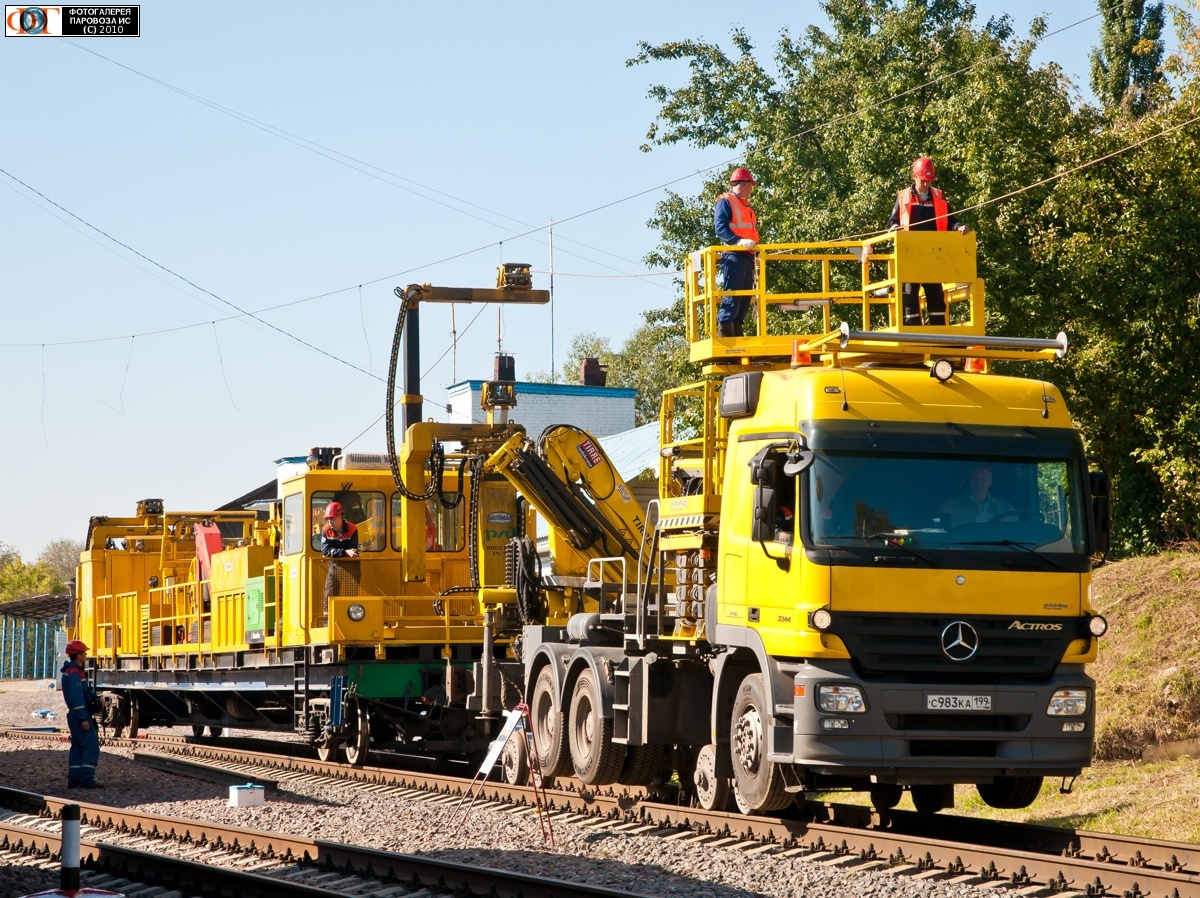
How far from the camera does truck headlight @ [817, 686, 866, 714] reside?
10.5 m

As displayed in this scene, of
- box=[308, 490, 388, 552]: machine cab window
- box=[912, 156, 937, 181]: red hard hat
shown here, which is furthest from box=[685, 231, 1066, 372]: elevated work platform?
box=[308, 490, 388, 552]: machine cab window

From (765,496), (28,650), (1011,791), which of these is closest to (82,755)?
(765,496)

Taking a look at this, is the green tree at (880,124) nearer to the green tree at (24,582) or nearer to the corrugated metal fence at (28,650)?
the corrugated metal fence at (28,650)

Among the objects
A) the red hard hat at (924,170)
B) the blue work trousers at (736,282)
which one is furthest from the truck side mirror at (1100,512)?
the red hard hat at (924,170)

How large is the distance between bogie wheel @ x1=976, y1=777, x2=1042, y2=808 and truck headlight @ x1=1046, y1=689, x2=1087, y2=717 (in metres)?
0.84

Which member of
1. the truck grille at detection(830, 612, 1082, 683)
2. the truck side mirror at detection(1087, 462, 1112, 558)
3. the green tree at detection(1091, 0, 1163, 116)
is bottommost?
the truck grille at detection(830, 612, 1082, 683)

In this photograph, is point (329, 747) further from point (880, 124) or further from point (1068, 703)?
point (880, 124)

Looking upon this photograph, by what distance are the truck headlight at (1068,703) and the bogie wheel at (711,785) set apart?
2.74m

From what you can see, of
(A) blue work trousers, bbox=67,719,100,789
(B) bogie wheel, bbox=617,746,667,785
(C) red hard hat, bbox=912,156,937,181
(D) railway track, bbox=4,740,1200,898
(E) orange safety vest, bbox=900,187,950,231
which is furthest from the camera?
(A) blue work trousers, bbox=67,719,100,789

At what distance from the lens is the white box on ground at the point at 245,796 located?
14430 mm

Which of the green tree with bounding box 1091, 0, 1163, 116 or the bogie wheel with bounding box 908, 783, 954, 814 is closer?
the bogie wheel with bounding box 908, 783, 954, 814

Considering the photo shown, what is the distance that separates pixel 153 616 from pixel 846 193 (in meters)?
16.9

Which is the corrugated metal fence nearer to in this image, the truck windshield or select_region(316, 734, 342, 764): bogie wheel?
select_region(316, 734, 342, 764): bogie wheel

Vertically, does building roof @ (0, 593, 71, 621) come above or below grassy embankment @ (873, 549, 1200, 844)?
above
